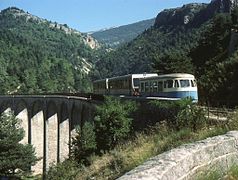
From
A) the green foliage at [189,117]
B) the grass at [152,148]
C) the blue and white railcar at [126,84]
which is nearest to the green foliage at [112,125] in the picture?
the green foliage at [189,117]

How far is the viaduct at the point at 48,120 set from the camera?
155 ft

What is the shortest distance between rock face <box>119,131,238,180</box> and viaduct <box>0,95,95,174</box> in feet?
118

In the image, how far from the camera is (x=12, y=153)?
120ft

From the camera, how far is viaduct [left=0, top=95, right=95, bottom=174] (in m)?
47.4

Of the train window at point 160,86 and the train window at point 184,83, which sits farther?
the train window at point 160,86

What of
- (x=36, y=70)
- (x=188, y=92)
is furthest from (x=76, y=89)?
(x=188, y=92)

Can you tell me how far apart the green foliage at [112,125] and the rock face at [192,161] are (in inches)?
528

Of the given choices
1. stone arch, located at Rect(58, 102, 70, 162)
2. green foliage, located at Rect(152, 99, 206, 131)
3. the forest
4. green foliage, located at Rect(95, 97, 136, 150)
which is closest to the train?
the forest

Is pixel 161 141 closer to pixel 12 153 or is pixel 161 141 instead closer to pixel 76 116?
pixel 12 153

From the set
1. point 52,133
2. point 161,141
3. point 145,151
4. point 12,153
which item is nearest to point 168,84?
point 161,141

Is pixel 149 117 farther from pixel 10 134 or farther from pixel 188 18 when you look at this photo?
pixel 188 18

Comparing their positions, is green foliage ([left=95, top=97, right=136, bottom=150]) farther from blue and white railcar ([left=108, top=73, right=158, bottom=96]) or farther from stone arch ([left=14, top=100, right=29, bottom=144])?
stone arch ([left=14, top=100, right=29, bottom=144])

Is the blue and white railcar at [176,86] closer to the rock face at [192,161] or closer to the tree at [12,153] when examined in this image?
the tree at [12,153]

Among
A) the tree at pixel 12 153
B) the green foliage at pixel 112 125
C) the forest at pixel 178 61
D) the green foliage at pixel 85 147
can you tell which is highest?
the forest at pixel 178 61
